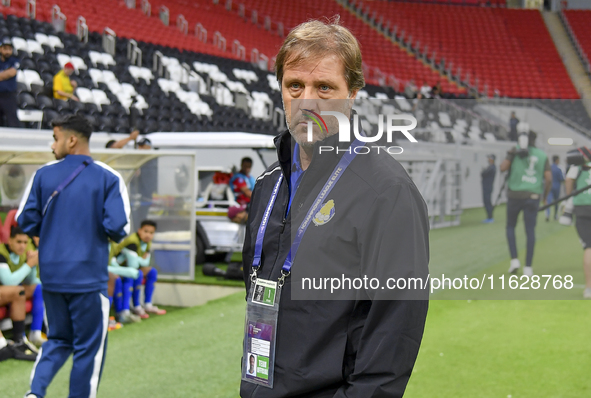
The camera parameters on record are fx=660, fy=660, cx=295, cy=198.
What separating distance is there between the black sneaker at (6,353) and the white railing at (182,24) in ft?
52.3

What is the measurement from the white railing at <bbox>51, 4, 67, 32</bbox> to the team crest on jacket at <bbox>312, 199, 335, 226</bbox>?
1349 cm

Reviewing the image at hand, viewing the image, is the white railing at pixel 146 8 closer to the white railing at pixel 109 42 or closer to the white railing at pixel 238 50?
the white railing at pixel 238 50

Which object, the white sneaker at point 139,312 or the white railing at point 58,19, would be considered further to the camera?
the white railing at point 58,19

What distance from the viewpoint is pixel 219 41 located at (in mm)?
19734

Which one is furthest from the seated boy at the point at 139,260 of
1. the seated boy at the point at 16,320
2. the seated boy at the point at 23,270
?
the seated boy at the point at 16,320

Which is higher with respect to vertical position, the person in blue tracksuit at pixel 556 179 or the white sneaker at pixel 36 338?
the person in blue tracksuit at pixel 556 179

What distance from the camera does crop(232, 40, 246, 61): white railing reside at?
63.2 ft

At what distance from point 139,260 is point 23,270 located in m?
1.34

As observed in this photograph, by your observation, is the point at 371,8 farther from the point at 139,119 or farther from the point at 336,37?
the point at 336,37

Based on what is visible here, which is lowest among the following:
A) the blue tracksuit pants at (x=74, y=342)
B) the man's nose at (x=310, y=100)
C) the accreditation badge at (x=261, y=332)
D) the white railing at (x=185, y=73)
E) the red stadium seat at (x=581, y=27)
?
the blue tracksuit pants at (x=74, y=342)

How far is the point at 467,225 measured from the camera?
6.83 feet

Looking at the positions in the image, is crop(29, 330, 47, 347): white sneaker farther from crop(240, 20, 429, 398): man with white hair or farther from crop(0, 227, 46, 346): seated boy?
crop(240, 20, 429, 398): man with white hair

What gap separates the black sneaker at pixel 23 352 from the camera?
478cm

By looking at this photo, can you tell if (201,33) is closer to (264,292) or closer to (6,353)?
(6,353)
